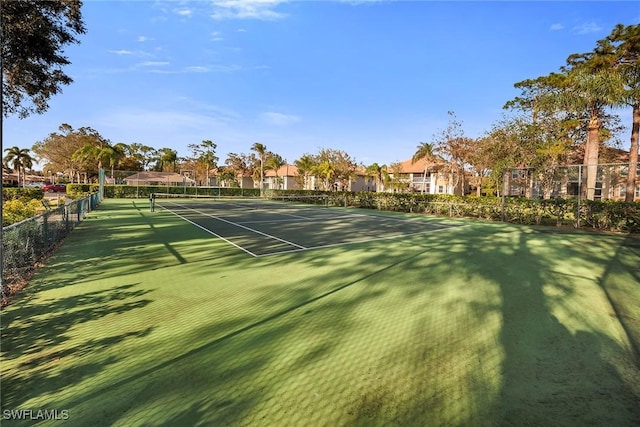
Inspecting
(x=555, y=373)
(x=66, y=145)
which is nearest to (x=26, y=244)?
(x=555, y=373)

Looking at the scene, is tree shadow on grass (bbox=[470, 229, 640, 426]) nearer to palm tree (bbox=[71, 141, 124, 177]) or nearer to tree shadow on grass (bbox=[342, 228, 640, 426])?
tree shadow on grass (bbox=[342, 228, 640, 426])

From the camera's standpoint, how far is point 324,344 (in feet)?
11.7

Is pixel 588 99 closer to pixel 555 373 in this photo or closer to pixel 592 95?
pixel 592 95

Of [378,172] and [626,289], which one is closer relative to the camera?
[626,289]

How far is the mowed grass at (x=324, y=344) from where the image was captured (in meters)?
2.56

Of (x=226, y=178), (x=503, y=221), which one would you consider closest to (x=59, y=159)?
(x=226, y=178)

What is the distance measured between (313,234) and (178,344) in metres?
8.54

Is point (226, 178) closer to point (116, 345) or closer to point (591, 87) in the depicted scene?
point (591, 87)

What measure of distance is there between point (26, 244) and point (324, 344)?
669 centimetres

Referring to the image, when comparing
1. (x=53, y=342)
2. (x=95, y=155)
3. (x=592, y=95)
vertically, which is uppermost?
(x=592, y=95)

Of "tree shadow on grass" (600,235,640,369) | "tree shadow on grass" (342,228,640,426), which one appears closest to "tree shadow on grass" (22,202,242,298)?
"tree shadow on grass" (342,228,640,426)

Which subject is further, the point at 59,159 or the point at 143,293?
the point at 59,159

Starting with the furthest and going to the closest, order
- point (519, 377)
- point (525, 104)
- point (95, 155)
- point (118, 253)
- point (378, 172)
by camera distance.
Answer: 1. point (378, 172)
2. point (95, 155)
3. point (525, 104)
4. point (118, 253)
5. point (519, 377)

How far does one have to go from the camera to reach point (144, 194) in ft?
133
